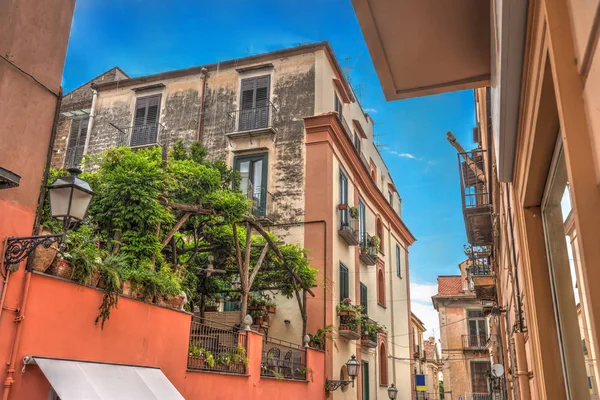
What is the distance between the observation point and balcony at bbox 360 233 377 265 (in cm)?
2145

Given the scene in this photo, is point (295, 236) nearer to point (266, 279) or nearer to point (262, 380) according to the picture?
point (266, 279)

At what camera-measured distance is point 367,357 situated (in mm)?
21062

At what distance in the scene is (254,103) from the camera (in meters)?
19.9

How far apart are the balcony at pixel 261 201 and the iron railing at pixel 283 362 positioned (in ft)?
17.0

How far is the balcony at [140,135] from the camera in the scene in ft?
68.1

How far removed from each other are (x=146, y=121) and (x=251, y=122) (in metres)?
4.71

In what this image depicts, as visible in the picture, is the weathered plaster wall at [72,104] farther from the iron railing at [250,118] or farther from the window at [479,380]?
the window at [479,380]

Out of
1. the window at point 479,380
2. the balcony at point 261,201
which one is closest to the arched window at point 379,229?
the balcony at point 261,201

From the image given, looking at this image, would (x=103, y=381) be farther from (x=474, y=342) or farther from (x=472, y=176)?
→ (x=474, y=342)

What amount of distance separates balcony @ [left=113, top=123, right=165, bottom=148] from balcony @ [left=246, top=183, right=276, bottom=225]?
4903 mm

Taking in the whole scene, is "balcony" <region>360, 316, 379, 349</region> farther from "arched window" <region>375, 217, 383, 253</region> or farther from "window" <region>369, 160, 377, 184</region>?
"window" <region>369, 160, 377, 184</region>

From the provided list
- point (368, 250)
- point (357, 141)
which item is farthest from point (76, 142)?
point (368, 250)

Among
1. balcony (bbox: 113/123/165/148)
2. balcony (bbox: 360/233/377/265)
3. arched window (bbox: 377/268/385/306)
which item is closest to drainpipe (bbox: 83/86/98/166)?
balcony (bbox: 113/123/165/148)

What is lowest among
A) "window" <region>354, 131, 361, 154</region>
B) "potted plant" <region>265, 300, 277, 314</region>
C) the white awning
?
the white awning
